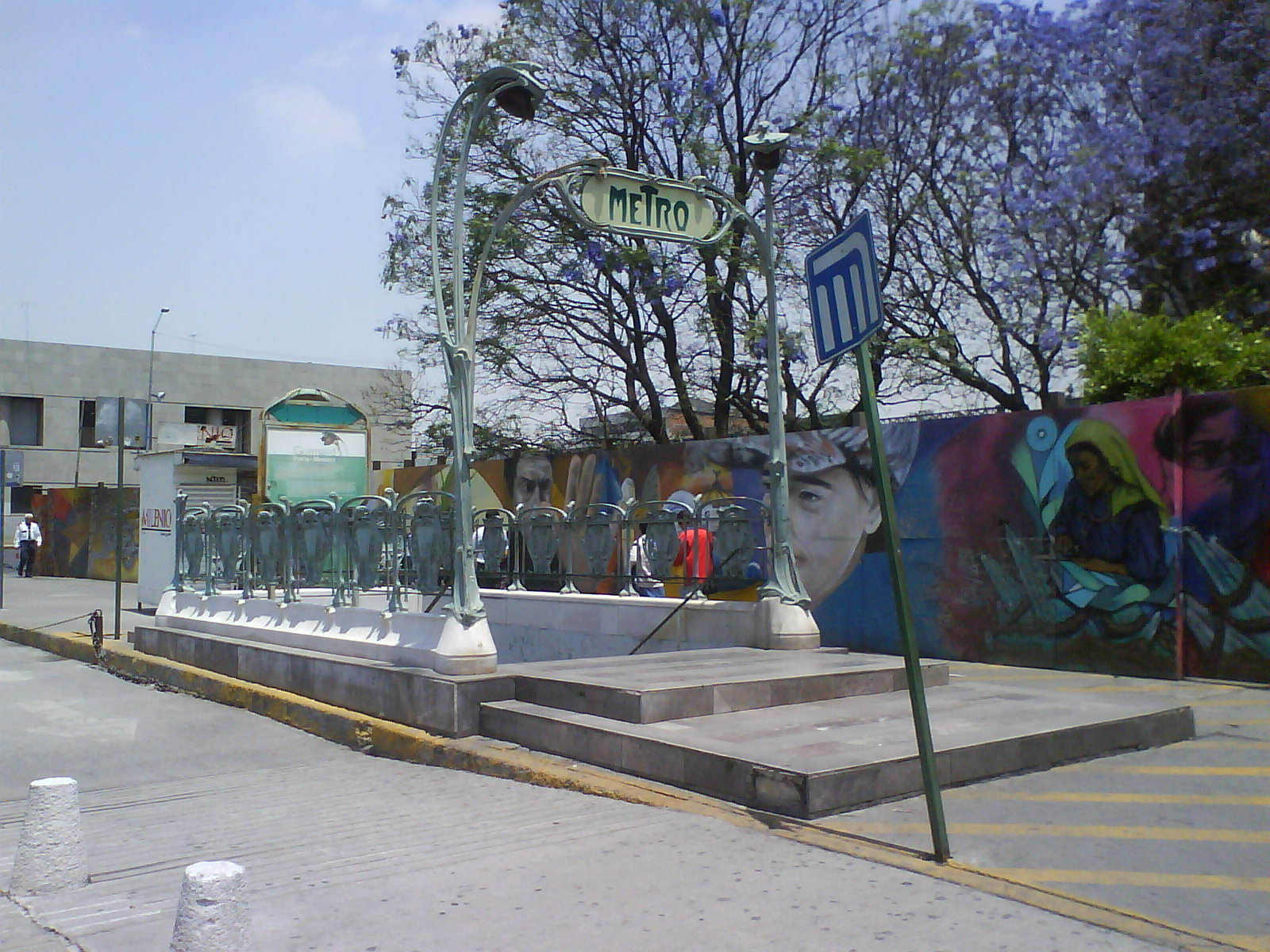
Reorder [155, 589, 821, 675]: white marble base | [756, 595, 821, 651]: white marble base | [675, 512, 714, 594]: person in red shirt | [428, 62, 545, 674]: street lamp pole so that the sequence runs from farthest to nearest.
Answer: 1. [675, 512, 714, 594]: person in red shirt
2. [756, 595, 821, 651]: white marble base
3. [155, 589, 821, 675]: white marble base
4. [428, 62, 545, 674]: street lamp pole

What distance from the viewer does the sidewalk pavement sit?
427cm

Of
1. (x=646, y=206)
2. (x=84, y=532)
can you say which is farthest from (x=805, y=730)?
(x=84, y=532)

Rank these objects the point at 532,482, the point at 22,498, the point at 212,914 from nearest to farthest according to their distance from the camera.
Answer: the point at 212,914
the point at 532,482
the point at 22,498

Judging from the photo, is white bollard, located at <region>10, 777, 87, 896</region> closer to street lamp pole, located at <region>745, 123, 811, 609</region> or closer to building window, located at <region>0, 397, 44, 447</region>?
street lamp pole, located at <region>745, 123, 811, 609</region>

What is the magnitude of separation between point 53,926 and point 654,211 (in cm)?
729

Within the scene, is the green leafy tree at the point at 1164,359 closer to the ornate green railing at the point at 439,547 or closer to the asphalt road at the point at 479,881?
the ornate green railing at the point at 439,547

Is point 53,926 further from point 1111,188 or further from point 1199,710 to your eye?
point 1111,188

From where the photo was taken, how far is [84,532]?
3088cm

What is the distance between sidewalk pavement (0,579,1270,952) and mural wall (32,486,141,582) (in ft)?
70.2

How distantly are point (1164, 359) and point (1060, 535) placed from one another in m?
2.69

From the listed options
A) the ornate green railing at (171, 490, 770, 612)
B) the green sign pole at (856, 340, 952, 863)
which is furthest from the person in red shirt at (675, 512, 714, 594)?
the green sign pole at (856, 340, 952, 863)

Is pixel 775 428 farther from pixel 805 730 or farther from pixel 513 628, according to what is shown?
pixel 805 730

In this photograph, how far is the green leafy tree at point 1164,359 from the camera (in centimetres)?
1234

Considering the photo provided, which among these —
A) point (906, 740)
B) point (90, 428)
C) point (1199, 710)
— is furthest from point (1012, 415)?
point (90, 428)
